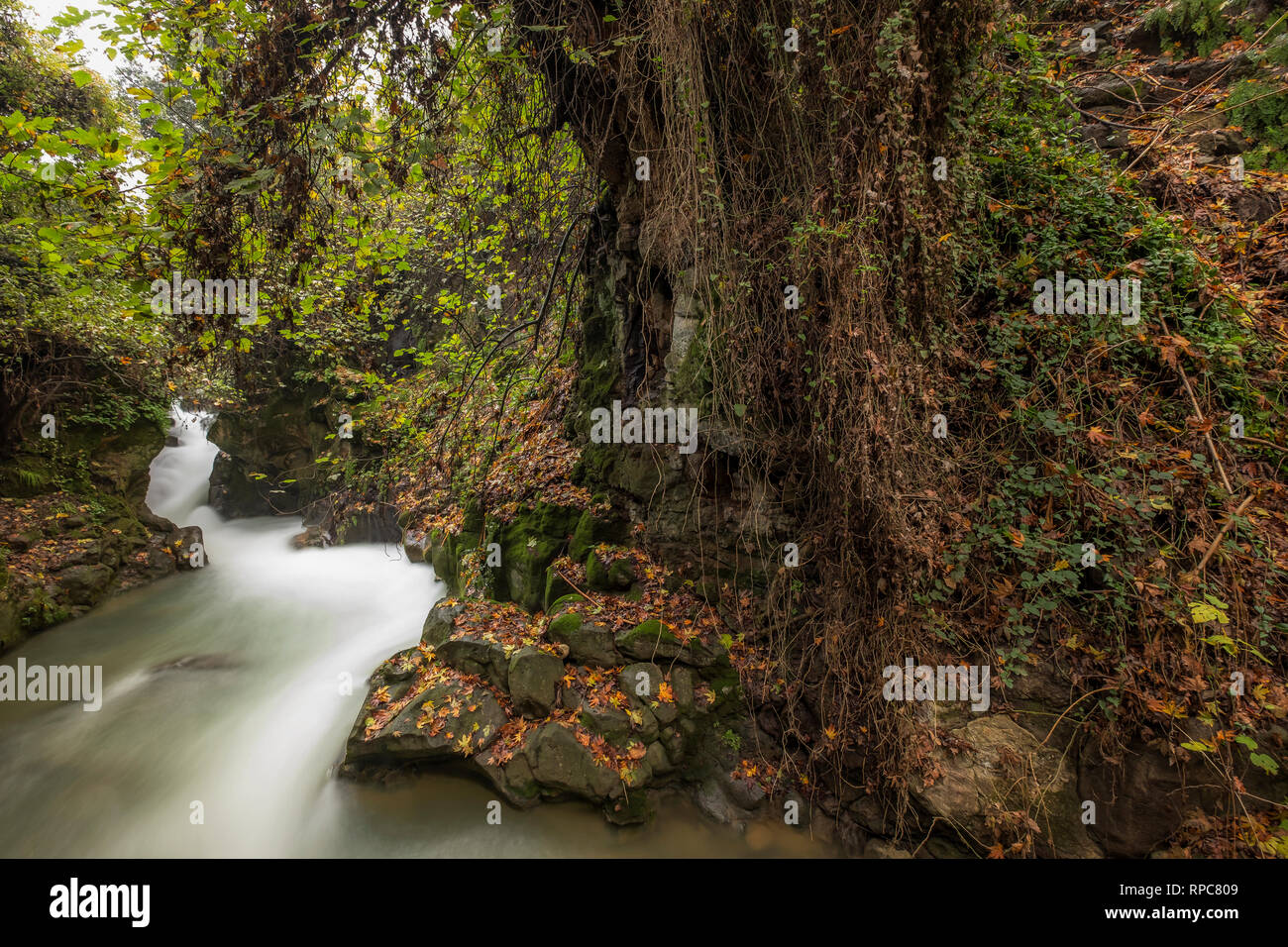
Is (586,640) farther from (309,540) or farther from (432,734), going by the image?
(309,540)

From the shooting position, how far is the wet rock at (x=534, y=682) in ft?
12.9

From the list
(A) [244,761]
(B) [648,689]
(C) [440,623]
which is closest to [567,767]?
(B) [648,689]

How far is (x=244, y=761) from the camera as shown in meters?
4.53

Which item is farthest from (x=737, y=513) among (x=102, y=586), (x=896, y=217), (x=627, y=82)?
(x=102, y=586)

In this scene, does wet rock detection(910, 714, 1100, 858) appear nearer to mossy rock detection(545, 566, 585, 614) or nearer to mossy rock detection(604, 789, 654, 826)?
mossy rock detection(604, 789, 654, 826)

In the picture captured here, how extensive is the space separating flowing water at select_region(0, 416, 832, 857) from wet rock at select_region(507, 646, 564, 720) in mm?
710

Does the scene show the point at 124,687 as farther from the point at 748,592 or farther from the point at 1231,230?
the point at 1231,230

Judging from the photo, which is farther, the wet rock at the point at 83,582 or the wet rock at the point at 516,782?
the wet rock at the point at 83,582

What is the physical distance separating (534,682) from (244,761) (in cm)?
315

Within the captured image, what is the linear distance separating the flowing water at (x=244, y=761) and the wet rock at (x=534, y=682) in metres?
0.71

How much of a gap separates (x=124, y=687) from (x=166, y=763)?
1843 millimetres

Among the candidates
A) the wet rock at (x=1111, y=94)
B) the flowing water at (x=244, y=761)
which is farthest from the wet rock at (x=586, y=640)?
the wet rock at (x=1111, y=94)

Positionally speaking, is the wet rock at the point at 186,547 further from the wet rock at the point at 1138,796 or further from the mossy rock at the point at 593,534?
the wet rock at the point at 1138,796

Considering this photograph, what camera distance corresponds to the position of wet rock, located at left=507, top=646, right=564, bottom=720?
394 cm
